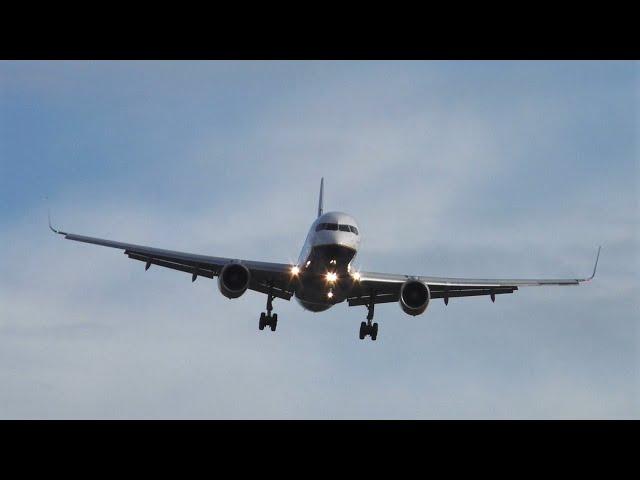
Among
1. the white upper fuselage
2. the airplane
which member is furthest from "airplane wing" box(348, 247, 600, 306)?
the white upper fuselage

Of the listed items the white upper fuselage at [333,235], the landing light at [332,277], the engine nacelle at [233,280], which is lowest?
the engine nacelle at [233,280]

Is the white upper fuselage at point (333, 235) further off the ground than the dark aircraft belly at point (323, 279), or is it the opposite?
the white upper fuselage at point (333, 235)

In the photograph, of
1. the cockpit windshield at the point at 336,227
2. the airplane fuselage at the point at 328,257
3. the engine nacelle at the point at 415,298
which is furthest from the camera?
the engine nacelle at the point at 415,298

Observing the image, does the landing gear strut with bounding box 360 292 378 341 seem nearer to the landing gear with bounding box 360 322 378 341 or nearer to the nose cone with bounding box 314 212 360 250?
the landing gear with bounding box 360 322 378 341

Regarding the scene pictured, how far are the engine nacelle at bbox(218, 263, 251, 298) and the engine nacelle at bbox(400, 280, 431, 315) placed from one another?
7998 mm

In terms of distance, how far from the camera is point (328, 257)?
3872 centimetres

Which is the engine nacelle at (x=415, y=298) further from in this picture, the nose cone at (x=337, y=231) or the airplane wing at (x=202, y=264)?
the airplane wing at (x=202, y=264)

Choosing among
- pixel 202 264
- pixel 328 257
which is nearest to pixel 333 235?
pixel 328 257

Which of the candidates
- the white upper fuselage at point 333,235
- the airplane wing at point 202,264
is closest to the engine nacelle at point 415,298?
the white upper fuselage at point 333,235

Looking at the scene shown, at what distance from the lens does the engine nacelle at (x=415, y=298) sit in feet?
136

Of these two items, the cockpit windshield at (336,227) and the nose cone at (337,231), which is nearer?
the nose cone at (337,231)

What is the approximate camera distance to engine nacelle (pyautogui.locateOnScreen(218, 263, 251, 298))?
1576 inches

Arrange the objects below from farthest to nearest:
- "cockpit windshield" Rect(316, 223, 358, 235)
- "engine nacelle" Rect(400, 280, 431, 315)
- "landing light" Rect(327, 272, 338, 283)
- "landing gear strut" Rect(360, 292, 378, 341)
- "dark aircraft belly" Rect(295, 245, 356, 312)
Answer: "landing gear strut" Rect(360, 292, 378, 341) → "engine nacelle" Rect(400, 280, 431, 315) → "landing light" Rect(327, 272, 338, 283) → "cockpit windshield" Rect(316, 223, 358, 235) → "dark aircraft belly" Rect(295, 245, 356, 312)
